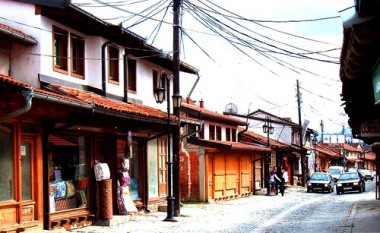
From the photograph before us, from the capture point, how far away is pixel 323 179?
42656mm

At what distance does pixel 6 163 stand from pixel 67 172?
3147mm

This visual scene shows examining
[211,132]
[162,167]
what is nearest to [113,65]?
[162,167]

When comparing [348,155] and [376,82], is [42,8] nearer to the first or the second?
[376,82]

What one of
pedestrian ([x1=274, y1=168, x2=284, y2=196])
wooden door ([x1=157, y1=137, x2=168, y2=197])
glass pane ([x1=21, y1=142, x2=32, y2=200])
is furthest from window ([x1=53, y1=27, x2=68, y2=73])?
pedestrian ([x1=274, y1=168, x2=284, y2=196])

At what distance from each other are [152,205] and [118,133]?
164 inches

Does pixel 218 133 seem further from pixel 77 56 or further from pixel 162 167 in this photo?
pixel 77 56

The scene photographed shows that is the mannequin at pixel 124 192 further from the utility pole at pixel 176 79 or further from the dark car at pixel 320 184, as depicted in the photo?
the dark car at pixel 320 184

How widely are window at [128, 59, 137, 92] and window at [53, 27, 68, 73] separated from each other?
192 inches

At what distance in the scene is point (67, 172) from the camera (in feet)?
54.8

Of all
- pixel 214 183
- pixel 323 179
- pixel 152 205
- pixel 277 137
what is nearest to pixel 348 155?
pixel 277 137

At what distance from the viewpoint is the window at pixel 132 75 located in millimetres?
21500

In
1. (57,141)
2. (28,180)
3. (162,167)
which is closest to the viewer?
(28,180)

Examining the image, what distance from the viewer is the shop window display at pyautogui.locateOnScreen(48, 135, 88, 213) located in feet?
51.9

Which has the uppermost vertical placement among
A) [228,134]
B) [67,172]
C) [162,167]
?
[228,134]
